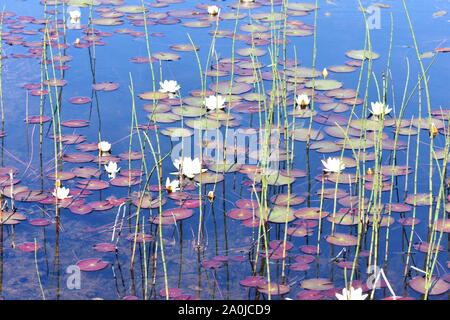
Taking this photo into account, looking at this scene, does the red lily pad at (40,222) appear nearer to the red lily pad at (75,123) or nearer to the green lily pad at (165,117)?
the red lily pad at (75,123)

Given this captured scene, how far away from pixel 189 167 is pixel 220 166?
0.55ft

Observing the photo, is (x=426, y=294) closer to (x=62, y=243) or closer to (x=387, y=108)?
(x=62, y=243)

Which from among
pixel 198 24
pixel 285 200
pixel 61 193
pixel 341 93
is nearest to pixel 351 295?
pixel 285 200

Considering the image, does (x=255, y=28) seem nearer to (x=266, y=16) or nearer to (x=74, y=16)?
(x=266, y=16)

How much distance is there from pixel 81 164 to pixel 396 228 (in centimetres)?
137

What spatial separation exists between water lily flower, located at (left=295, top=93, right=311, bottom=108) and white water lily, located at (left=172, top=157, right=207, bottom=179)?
0.84m

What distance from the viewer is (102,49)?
14.7 feet

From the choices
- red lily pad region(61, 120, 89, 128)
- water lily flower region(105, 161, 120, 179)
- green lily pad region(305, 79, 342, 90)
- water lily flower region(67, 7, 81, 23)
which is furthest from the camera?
water lily flower region(67, 7, 81, 23)

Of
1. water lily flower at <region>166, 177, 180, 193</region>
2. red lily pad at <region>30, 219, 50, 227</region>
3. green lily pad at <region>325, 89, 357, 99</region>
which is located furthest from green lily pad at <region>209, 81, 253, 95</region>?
red lily pad at <region>30, 219, 50, 227</region>

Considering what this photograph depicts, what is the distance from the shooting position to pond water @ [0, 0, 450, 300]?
237cm

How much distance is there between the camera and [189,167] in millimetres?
2963

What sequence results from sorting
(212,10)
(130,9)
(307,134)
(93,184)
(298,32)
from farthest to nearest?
(130,9), (212,10), (298,32), (307,134), (93,184)

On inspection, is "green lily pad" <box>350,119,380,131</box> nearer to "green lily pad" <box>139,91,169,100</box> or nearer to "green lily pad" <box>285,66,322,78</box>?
"green lily pad" <box>285,66,322,78</box>

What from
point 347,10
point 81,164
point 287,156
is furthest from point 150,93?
point 347,10
